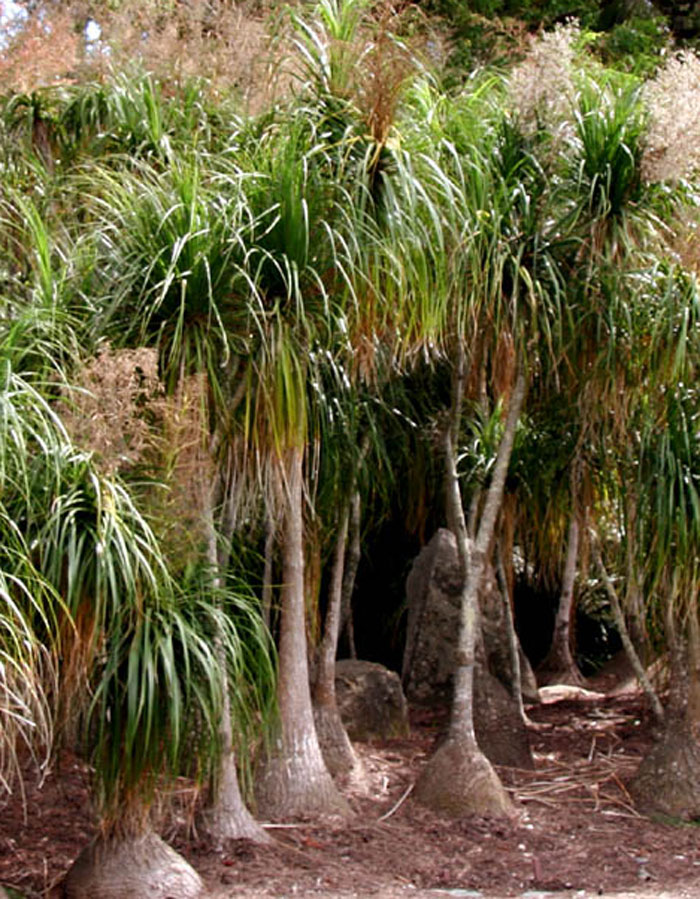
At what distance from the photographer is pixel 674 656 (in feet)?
25.5

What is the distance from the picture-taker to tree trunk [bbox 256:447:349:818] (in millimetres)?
6832

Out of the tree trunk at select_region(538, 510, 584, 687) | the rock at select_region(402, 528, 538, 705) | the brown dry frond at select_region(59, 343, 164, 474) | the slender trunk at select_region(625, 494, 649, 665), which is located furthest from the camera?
the tree trunk at select_region(538, 510, 584, 687)

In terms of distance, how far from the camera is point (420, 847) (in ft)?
21.8

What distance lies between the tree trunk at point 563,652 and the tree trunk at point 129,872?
5525mm

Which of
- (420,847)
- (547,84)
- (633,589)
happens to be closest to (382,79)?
(547,84)

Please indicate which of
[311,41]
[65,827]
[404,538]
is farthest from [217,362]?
[404,538]

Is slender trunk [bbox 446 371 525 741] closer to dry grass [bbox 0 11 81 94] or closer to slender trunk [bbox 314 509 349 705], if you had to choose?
slender trunk [bbox 314 509 349 705]

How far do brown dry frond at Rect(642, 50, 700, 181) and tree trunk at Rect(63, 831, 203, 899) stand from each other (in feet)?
14.2

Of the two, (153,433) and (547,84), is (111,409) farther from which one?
(547,84)

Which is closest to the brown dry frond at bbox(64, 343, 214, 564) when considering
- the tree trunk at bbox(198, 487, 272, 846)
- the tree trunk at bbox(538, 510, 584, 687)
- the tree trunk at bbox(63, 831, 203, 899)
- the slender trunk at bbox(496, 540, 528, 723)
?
the tree trunk at bbox(198, 487, 272, 846)

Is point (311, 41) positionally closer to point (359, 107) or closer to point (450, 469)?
point (359, 107)

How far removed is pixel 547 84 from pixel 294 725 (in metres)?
3.85

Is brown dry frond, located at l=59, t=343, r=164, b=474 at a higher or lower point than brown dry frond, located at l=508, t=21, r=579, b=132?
lower

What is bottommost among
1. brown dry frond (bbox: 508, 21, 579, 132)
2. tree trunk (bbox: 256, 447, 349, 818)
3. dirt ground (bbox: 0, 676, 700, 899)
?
dirt ground (bbox: 0, 676, 700, 899)
